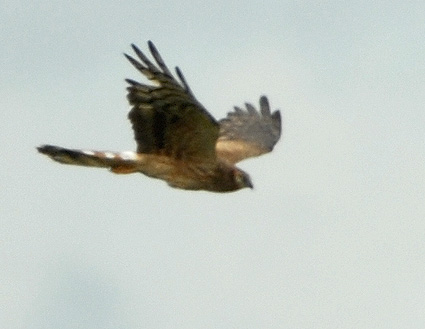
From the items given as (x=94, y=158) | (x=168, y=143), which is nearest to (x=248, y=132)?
(x=168, y=143)

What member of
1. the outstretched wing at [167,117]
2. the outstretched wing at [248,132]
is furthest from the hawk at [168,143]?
the outstretched wing at [248,132]

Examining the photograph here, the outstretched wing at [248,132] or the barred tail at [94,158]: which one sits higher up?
the outstretched wing at [248,132]

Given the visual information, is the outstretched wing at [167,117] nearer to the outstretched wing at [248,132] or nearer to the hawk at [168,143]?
the hawk at [168,143]

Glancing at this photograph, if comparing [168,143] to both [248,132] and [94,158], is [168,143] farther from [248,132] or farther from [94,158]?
[248,132]

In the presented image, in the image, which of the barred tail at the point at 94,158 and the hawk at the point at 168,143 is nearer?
the hawk at the point at 168,143

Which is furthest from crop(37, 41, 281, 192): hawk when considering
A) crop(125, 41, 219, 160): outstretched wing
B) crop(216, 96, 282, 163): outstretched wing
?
crop(216, 96, 282, 163): outstretched wing

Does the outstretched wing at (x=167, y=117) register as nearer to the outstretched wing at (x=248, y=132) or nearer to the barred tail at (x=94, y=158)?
the barred tail at (x=94, y=158)

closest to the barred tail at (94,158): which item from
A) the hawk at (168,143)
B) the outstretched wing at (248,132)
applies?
the hawk at (168,143)

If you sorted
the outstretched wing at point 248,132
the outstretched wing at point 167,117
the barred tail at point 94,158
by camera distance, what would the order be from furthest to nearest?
the outstretched wing at point 248,132 → the barred tail at point 94,158 → the outstretched wing at point 167,117

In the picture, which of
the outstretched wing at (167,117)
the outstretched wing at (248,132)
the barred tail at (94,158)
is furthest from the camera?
the outstretched wing at (248,132)
